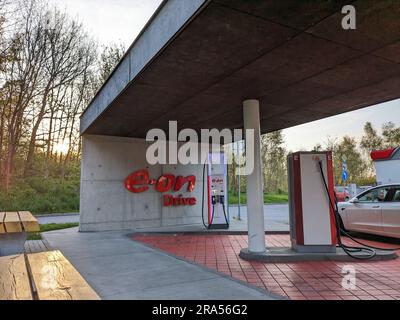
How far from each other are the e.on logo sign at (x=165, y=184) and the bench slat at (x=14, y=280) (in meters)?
6.72

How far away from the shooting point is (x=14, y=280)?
2.00 meters

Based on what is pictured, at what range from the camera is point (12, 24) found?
10.5 metres

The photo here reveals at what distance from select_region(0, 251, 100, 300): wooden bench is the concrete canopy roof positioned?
8.64 feet

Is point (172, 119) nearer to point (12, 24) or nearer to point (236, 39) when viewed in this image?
point (236, 39)

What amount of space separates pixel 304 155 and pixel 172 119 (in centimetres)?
332

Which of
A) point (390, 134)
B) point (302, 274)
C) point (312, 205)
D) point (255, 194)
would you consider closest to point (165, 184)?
point (255, 194)

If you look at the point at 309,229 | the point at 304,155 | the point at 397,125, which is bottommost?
the point at 309,229

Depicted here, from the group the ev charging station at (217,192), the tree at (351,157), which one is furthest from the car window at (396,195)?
the tree at (351,157)

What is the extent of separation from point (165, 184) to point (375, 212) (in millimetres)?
5912

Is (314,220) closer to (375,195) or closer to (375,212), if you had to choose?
(375,212)

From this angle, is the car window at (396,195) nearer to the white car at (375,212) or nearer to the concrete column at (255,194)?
the white car at (375,212)
